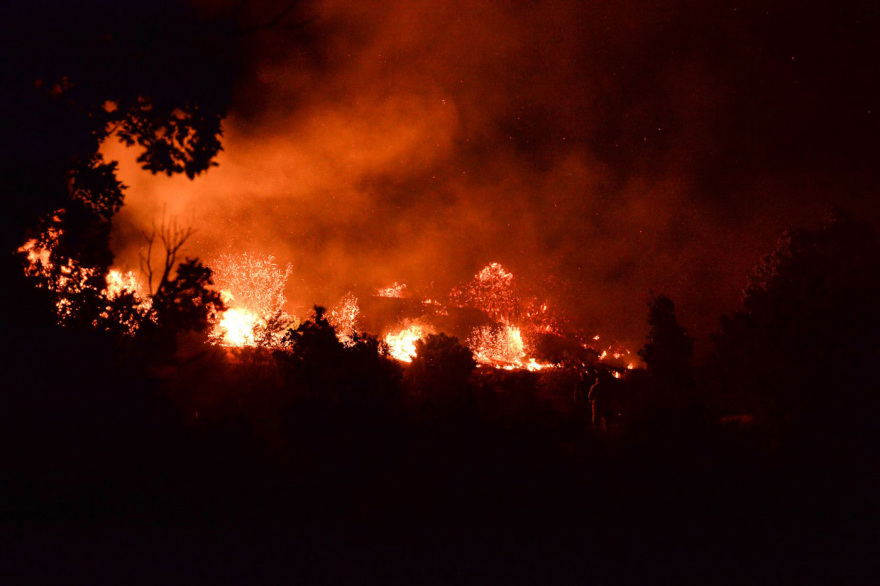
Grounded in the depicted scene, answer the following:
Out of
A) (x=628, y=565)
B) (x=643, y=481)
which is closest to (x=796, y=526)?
(x=643, y=481)

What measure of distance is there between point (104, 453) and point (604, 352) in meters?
91.7

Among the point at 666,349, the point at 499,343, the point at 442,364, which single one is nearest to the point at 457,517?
the point at 442,364

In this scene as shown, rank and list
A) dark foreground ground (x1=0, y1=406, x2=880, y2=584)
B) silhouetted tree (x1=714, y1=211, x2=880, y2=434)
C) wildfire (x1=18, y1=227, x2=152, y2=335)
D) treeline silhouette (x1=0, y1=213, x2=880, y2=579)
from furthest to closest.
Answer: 1. silhouetted tree (x1=714, y1=211, x2=880, y2=434)
2. wildfire (x1=18, y1=227, x2=152, y2=335)
3. treeline silhouette (x1=0, y1=213, x2=880, y2=579)
4. dark foreground ground (x1=0, y1=406, x2=880, y2=584)

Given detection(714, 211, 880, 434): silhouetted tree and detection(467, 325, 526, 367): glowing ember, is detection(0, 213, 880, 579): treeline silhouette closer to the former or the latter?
detection(714, 211, 880, 434): silhouetted tree

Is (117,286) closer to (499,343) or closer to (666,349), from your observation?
(666,349)

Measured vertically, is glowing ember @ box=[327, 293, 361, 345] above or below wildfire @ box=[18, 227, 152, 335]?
above

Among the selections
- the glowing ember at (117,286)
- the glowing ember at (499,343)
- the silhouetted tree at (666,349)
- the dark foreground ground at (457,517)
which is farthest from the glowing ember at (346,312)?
the dark foreground ground at (457,517)

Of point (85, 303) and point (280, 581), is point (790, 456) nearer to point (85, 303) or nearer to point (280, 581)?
point (280, 581)

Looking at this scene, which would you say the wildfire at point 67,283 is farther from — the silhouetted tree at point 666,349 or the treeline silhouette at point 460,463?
the silhouetted tree at point 666,349

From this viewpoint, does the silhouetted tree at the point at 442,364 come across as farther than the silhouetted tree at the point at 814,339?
Yes

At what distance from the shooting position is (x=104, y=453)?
9.02 m

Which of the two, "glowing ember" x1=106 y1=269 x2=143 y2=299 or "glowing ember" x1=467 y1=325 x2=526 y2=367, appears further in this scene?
"glowing ember" x1=467 y1=325 x2=526 y2=367

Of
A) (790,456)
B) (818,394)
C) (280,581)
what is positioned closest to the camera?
(280,581)

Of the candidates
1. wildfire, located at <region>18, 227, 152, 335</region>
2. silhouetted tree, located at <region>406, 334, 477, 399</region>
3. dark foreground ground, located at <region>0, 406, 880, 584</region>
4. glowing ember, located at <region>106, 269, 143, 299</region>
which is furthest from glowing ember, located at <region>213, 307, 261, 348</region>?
dark foreground ground, located at <region>0, 406, 880, 584</region>
